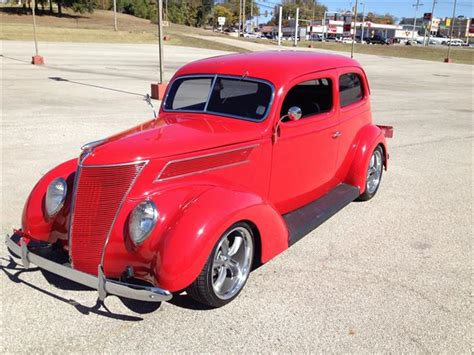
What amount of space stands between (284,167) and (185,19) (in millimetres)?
105623

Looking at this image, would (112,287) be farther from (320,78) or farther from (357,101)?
(357,101)

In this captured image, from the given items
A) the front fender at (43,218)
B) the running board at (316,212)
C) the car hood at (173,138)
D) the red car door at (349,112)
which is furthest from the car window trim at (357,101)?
the front fender at (43,218)

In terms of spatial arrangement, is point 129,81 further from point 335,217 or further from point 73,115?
point 335,217

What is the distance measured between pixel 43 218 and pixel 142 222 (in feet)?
3.46

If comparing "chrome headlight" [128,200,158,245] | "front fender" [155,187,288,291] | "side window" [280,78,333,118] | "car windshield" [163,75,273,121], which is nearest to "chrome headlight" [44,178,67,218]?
"chrome headlight" [128,200,158,245]

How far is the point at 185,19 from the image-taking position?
103 metres

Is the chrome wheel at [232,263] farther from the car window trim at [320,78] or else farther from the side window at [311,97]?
the side window at [311,97]

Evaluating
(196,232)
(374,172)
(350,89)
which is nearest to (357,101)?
(350,89)

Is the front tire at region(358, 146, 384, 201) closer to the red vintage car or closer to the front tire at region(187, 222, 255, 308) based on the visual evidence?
the red vintage car

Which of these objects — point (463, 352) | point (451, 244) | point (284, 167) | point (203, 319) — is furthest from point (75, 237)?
point (451, 244)

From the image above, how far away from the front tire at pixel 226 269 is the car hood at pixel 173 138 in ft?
2.32

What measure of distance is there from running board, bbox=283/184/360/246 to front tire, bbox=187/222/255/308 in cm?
48

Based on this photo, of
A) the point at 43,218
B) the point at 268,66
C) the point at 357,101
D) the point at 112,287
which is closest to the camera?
the point at 112,287

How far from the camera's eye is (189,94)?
461 centimetres
